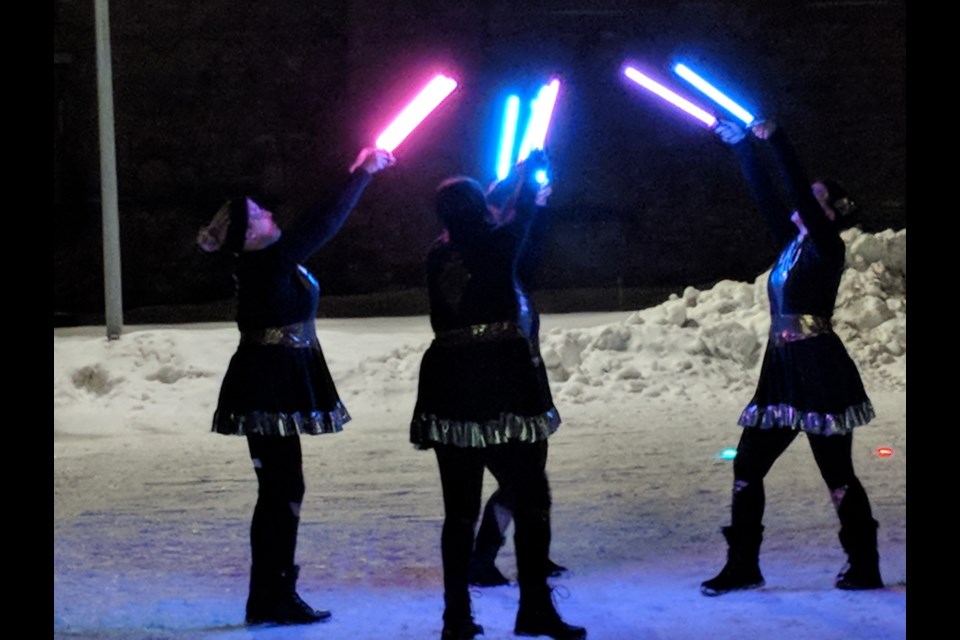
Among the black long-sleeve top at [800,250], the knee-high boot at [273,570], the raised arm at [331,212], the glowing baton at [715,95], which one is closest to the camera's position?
the raised arm at [331,212]

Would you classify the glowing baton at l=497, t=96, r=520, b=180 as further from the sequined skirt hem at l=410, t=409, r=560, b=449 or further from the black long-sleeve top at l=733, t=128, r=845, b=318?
the sequined skirt hem at l=410, t=409, r=560, b=449

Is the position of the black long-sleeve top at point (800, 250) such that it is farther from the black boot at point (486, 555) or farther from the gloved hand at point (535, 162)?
the black boot at point (486, 555)

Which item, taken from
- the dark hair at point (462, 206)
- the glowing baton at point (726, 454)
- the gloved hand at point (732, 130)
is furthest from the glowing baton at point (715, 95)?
the glowing baton at point (726, 454)

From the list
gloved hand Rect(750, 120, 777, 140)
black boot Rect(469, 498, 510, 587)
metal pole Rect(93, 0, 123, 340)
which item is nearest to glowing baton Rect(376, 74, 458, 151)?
gloved hand Rect(750, 120, 777, 140)

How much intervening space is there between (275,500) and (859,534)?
8.07ft

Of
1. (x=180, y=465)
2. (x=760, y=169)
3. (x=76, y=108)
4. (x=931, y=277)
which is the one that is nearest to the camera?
(x=931, y=277)

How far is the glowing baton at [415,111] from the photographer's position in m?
5.21

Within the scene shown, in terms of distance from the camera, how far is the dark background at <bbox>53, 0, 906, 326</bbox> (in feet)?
52.8

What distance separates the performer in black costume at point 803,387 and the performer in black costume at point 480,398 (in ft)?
3.39

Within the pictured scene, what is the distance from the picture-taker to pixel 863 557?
221 inches

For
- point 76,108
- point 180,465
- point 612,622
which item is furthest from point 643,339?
point 76,108

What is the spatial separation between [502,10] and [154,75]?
14.2ft

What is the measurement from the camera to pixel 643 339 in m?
12.1

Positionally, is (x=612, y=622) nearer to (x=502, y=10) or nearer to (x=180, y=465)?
(x=180, y=465)
